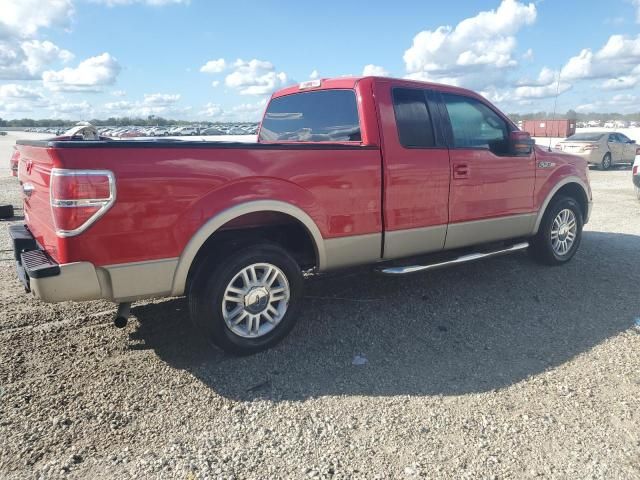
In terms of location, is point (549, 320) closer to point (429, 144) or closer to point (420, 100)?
point (429, 144)

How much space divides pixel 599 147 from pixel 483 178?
1722cm

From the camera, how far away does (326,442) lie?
2.74 meters

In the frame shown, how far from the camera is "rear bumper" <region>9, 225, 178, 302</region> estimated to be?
2916mm

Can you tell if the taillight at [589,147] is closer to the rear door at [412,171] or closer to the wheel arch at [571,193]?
the wheel arch at [571,193]

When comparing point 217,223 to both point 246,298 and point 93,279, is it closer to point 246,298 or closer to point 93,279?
point 246,298

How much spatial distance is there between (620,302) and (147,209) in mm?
4379

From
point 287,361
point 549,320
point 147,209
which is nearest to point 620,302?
point 549,320

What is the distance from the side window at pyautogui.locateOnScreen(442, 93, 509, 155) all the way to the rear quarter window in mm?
1039

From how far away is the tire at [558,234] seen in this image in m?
5.72

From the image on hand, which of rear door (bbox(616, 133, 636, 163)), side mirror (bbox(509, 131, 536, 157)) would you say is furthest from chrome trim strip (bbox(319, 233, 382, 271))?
rear door (bbox(616, 133, 636, 163))

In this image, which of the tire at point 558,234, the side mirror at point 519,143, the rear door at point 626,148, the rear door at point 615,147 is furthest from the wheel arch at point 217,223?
the rear door at point 626,148

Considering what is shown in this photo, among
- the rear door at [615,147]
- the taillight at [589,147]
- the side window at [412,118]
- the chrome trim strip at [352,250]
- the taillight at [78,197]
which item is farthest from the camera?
the rear door at [615,147]

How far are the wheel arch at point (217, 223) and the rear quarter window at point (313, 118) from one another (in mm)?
997

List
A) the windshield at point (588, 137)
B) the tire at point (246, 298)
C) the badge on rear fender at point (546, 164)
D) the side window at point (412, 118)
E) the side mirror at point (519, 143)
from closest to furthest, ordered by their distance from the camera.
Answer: the tire at point (246, 298), the side window at point (412, 118), the side mirror at point (519, 143), the badge on rear fender at point (546, 164), the windshield at point (588, 137)
